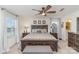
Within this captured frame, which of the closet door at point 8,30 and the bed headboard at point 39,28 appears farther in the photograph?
the bed headboard at point 39,28

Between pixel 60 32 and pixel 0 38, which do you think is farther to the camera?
pixel 60 32

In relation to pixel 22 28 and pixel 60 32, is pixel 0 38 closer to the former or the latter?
pixel 22 28

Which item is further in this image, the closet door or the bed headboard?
the bed headboard

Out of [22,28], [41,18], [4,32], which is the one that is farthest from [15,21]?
[4,32]

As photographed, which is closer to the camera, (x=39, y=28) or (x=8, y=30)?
(x=8, y=30)

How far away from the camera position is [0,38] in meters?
5.14

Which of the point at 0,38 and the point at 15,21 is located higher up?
the point at 15,21
